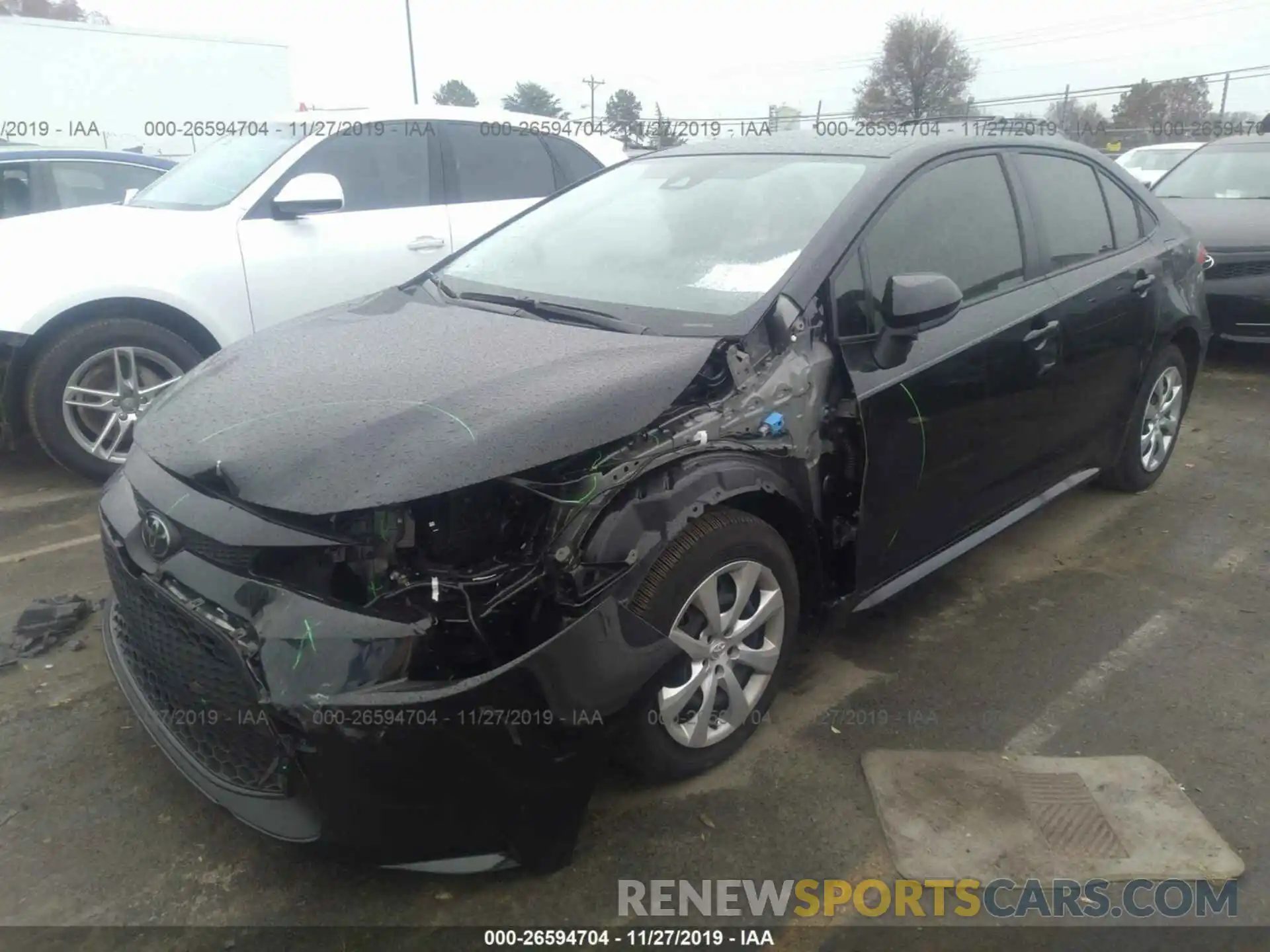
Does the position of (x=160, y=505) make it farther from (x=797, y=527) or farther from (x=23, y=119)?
(x=23, y=119)

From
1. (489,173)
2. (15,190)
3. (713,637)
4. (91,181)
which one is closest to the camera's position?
(713,637)

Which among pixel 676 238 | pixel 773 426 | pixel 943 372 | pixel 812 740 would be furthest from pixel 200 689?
pixel 943 372

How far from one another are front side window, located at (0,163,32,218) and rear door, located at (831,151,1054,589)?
256 inches

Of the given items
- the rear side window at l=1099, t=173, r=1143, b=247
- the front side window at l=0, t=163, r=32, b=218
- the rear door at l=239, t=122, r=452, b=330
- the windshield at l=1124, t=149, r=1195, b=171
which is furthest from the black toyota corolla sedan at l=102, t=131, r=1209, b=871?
the windshield at l=1124, t=149, r=1195, b=171

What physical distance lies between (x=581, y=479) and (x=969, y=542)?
72.7 inches

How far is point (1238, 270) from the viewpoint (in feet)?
22.5

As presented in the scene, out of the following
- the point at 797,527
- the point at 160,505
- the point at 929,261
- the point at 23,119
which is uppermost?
the point at 23,119

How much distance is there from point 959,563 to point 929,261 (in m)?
1.48

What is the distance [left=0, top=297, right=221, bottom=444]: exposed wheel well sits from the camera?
4.47 m

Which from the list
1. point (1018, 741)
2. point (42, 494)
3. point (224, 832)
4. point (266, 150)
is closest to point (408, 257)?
point (266, 150)

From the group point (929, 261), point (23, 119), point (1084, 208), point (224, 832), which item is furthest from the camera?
point (23, 119)

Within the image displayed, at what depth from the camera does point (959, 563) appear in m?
4.06

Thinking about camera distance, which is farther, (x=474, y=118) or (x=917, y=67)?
(x=917, y=67)

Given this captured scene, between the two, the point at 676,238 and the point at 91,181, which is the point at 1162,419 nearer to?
the point at 676,238
